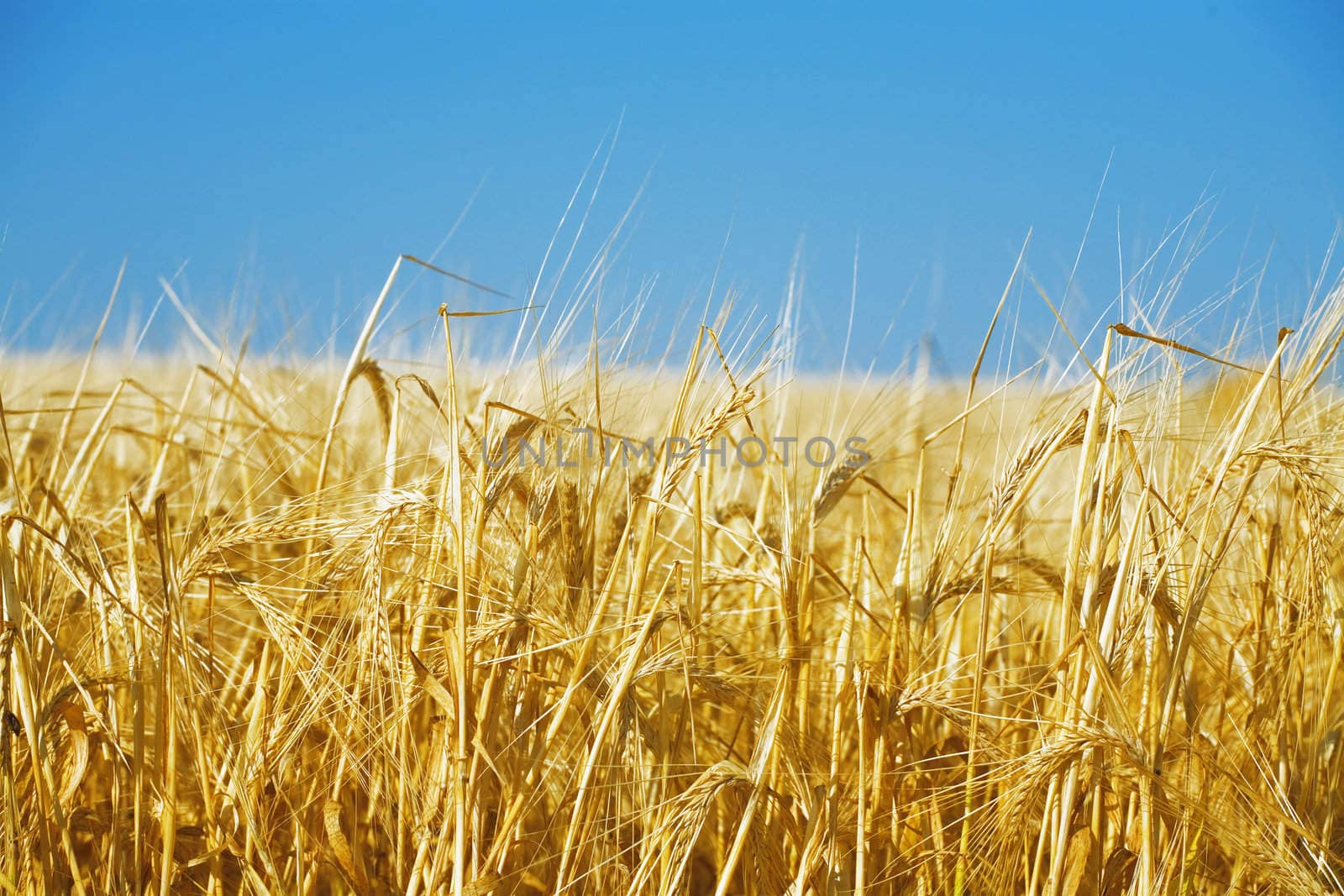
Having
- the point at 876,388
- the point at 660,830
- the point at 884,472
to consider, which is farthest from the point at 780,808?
the point at 884,472

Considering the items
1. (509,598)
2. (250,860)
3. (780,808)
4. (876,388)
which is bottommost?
(250,860)

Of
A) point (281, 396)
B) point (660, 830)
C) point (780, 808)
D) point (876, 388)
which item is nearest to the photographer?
point (660, 830)

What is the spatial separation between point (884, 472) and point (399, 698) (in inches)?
71.4

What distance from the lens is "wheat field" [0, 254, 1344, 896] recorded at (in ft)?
3.95

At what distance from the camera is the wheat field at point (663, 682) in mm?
1205

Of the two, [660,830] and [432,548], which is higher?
[432,548]

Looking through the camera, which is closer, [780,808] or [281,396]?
[780,808]

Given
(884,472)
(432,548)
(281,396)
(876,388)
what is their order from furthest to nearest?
(884,472) < (281,396) < (876,388) < (432,548)

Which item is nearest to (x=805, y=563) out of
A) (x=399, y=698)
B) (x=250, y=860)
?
(x=399, y=698)

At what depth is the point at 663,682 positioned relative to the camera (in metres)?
1.39

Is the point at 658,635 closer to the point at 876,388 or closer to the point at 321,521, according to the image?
the point at 321,521

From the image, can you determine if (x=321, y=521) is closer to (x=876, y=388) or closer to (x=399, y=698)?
(x=399, y=698)

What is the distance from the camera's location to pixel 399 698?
4.27ft

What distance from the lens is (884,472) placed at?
2797mm
